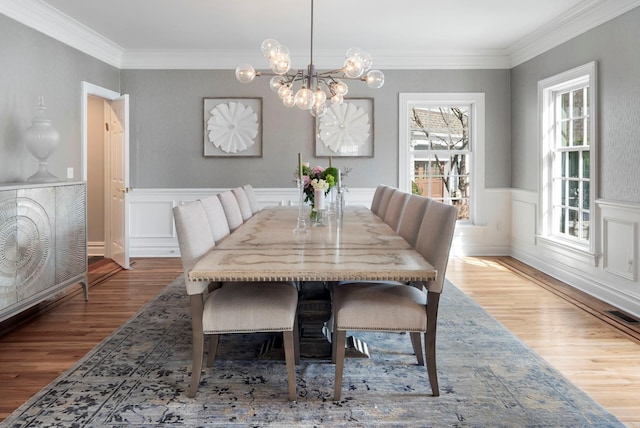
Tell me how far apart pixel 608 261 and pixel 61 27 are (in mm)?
5372

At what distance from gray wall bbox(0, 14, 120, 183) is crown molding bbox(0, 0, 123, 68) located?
0.21 feet

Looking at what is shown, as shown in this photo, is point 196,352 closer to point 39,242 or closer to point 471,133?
point 39,242

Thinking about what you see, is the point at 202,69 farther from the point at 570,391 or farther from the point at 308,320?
the point at 570,391

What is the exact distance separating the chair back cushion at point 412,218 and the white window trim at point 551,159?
6.96 feet

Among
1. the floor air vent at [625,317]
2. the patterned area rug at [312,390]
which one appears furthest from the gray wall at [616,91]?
the patterned area rug at [312,390]

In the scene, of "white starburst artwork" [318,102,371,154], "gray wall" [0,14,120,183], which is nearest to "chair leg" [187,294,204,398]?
"gray wall" [0,14,120,183]

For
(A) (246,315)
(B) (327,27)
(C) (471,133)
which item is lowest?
(A) (246,315)

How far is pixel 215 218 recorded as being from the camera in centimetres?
297

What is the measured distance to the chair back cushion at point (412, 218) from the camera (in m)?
2.83

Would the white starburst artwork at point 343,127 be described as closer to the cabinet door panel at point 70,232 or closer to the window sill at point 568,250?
the window sill at point 568,250

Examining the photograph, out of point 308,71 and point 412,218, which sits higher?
point 308,71

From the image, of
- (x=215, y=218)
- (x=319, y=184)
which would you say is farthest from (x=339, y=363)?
(x=319, y=184)

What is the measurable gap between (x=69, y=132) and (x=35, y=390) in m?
3.05

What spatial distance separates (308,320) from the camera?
9.59 ft
